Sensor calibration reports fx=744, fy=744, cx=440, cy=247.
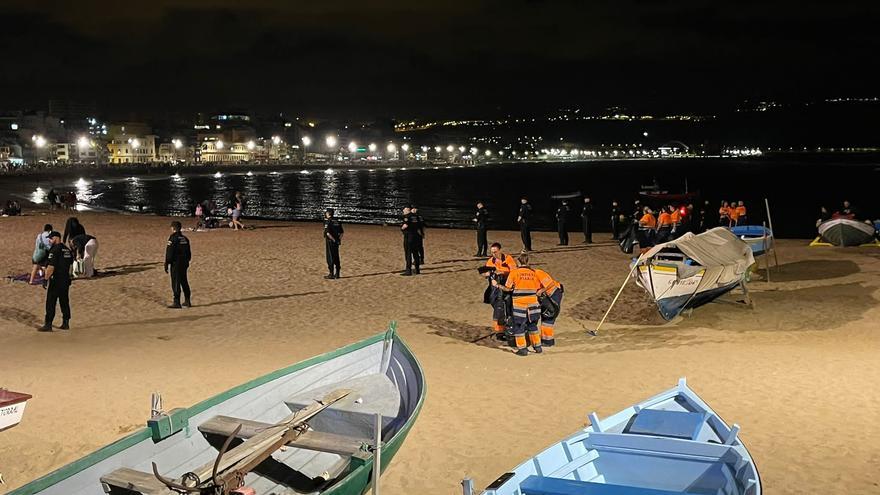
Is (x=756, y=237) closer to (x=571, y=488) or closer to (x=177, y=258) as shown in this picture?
(x=177, y=258)

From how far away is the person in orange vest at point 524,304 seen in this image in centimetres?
1145

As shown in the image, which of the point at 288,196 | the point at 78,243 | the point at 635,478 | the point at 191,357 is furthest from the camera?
the point at 288,196

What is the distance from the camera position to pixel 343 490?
580 centimetres

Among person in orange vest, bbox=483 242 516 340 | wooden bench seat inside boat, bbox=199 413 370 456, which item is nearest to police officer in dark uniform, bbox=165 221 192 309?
person in orange vest, bbox=483 242 516 340

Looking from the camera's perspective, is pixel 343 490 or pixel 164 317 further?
pixel 164 317

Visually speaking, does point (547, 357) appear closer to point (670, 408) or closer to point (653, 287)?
point (653, 287)

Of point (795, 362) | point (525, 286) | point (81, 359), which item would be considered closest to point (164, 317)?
point (81, 359)

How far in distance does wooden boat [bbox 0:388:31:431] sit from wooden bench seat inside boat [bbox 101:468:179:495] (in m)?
2.49

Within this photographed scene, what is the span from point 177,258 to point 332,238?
177 inches

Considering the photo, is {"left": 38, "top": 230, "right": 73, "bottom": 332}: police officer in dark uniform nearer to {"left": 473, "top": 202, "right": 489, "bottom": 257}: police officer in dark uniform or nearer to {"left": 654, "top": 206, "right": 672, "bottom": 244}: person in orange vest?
{"left": 473, "top": 202, "right": 489, "bottom": 257}: police officer in dark uniform

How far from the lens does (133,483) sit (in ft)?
17.9

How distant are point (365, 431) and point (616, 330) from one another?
773 cm

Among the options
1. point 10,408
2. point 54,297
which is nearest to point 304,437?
point 10,408

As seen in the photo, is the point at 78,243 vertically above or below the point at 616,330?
above
